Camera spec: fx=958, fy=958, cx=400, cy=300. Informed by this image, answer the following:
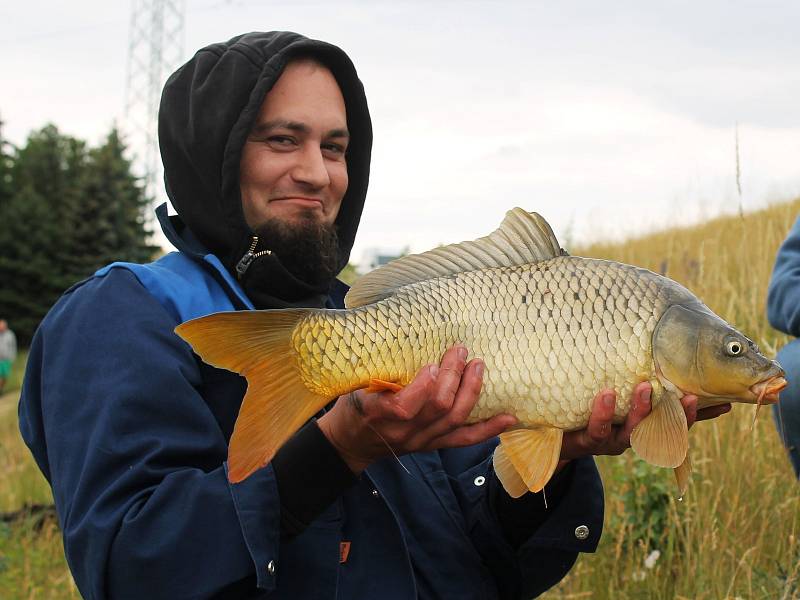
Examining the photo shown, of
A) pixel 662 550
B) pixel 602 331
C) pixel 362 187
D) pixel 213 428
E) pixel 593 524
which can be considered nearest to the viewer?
pixel 602 331

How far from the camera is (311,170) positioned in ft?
6.06

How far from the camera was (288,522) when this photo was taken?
141 cm

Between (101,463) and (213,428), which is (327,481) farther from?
(101,463)

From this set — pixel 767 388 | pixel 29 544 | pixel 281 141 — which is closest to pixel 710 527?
pixel 767 388

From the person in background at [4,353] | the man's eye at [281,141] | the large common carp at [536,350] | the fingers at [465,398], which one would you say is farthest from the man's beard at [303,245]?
the person in background at [4,353]

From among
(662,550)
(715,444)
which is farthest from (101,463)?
(715,444)

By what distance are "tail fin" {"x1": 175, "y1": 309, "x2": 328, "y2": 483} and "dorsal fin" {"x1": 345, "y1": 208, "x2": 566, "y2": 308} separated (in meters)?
0.15

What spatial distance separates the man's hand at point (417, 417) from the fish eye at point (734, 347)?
0.32 m

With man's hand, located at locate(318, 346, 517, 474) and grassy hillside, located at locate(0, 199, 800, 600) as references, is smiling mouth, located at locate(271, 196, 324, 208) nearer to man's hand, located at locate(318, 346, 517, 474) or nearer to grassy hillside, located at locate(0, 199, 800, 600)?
man's hand, located at locate(318, 346, 517, 474)

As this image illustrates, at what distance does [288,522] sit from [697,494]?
4.81 feet

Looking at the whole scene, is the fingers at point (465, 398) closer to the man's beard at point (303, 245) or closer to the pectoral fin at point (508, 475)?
the pectoral fin at point (508, 475)

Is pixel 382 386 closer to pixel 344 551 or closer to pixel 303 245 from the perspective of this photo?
pixel 344 551

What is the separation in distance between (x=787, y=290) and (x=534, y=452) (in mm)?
1389

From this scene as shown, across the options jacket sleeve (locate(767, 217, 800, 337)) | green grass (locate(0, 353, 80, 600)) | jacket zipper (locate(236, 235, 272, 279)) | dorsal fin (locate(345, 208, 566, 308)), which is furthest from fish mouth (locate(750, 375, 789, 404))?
green grass (locate(0, 353, 80, 600))
